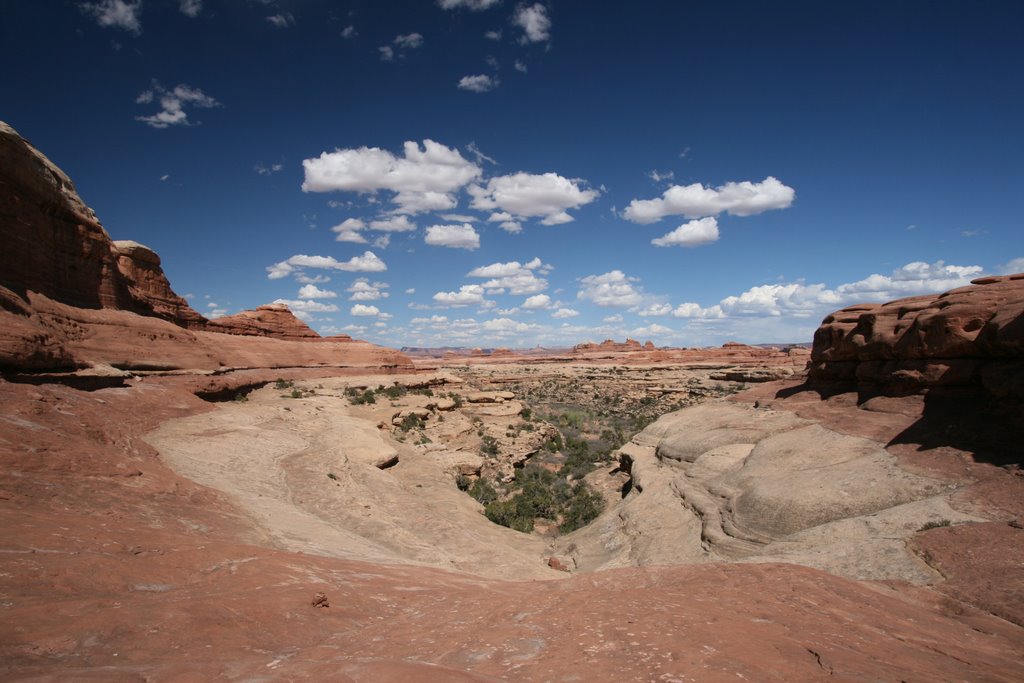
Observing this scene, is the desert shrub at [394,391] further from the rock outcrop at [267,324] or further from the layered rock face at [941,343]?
the layered rock face at [941,343]

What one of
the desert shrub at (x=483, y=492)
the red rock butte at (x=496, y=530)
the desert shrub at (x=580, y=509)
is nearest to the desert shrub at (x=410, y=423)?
the red rock butte at (x=496, y=530)

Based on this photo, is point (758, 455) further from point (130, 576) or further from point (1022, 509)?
point (130, 576)

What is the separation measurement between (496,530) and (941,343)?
1369 centimetres

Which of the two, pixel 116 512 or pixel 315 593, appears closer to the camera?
pixel 315 593

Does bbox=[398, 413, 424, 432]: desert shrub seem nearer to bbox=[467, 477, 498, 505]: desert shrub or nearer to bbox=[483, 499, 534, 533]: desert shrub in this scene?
bbox=[467, 477, 498, 505]: desert shrub

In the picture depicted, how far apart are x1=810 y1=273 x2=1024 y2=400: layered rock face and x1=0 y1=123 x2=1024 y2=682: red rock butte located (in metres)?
0.08

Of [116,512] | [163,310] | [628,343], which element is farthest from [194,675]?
[628,343]

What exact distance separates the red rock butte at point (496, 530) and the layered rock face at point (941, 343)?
0.08 metres

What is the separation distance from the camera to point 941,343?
13.8m

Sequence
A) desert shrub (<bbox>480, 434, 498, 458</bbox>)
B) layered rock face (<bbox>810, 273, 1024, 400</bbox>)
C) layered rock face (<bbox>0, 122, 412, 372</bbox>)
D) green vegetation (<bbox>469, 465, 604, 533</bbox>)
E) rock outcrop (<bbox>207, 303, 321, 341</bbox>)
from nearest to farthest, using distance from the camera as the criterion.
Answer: layered rock face (<bbox>810, 273, 1024, 400</bbox>) → layered rock face (<bbox>0, 122, 412, 372</bbox>) → green vegetation (<bbox>469, 465, 604, 533</bbox>) → desert shrub (<bbox>480, 434, 498, 458</bbox>) → rock outcrop (<bbox>207, 303, 321, 341</bbox>)

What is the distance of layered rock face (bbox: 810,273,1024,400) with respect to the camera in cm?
1167

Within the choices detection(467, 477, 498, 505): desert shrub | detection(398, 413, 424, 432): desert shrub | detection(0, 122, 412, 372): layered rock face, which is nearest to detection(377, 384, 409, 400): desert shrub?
detection(398, 413, 424, 432): desert shrub

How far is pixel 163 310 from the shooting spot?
35.4 meters

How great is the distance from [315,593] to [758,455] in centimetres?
1289
